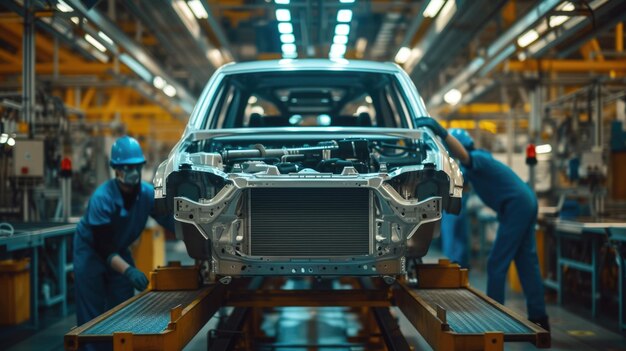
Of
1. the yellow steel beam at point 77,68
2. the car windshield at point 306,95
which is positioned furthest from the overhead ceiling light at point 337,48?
the yellow steel beam at point 77,68

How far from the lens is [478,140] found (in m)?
12.2

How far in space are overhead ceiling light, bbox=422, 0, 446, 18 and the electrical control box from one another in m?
3.88

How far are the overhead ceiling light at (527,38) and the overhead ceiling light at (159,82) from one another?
15.7 feet

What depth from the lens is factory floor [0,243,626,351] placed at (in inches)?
188

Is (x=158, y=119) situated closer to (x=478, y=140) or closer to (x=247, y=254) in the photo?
(x=478, y=140)

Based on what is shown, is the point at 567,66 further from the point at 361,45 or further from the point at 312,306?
the point at 312,306

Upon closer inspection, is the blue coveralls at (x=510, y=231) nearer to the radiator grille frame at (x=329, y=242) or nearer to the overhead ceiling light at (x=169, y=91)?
the radiator grille frame at (x=329, y=242)

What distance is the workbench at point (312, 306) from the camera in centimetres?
262

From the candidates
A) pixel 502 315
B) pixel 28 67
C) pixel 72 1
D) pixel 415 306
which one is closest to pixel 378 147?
pixel 415 306

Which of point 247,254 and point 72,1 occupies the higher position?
point 72,1

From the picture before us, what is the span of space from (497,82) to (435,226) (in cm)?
666

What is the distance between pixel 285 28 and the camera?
19.2ft

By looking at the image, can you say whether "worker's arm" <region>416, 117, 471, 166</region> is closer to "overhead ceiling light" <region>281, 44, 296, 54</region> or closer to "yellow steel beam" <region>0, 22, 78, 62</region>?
"overhead ceiling light" <region>281, 44, 296, 54</region>

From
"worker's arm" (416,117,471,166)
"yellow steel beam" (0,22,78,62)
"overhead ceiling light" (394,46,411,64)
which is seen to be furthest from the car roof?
"yellow steel beam" (0,22,78,62)
